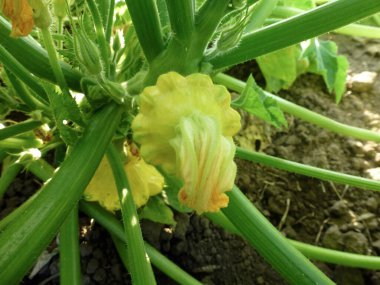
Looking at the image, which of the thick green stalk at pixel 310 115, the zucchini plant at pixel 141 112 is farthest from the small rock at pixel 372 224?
the zucchini plant at pixel 141 112

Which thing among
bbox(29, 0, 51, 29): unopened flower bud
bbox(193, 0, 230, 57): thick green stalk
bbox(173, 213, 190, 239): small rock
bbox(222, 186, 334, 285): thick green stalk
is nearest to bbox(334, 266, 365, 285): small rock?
bbox(173, 213, 190, 239): small rock

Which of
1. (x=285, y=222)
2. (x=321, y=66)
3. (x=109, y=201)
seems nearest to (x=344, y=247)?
(x=285, y=222)

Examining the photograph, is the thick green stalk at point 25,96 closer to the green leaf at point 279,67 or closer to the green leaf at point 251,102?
the green leaf at point 251,102

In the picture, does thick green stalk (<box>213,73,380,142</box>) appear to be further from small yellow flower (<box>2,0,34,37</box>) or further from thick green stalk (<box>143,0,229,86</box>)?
small yellow flower (<box>2,0,34,37</box>)

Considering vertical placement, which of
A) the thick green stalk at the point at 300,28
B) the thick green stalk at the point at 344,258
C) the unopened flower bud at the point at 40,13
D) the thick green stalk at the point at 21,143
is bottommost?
the thick green stalk at the point at 344,258

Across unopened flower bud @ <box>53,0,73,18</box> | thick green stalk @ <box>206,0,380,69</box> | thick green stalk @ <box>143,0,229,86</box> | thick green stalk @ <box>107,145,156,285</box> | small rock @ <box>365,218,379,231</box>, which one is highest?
unopened flower bud @ <box>53,0,73,18</box>

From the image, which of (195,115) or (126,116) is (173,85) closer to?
(195,115)
